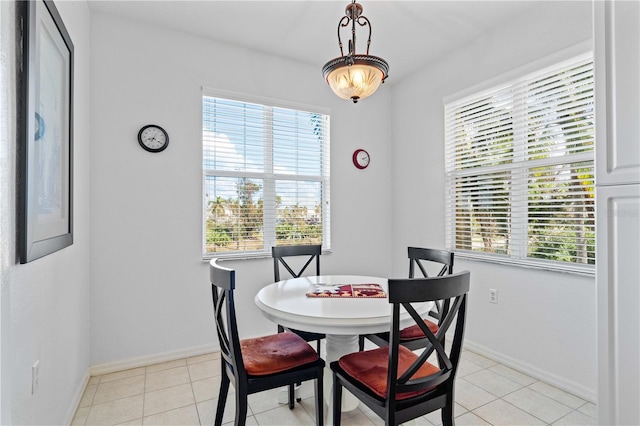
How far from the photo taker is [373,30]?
2781 mm

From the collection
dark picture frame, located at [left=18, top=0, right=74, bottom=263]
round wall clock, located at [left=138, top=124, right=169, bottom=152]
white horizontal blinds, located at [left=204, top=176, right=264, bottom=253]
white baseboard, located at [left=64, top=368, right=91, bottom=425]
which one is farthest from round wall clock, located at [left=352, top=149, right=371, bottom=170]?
white baseboard, located at [left=64, top=368, right=91, bottom=425]

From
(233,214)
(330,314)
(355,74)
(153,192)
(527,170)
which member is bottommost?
(330,314)

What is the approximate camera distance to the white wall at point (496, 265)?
2244mm

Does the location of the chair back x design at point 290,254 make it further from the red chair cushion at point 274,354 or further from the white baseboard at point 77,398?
A: the white baseboard at point 77,398

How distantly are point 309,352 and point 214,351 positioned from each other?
1.51m

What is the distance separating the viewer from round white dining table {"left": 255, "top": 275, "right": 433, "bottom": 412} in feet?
5.04

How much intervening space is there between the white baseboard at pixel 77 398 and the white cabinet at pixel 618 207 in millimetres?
2542

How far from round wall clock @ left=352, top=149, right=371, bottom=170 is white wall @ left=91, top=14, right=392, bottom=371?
0.96 m

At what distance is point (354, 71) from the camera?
1808 mm

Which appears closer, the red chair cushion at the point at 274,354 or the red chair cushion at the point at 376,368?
the red chair cushion at the point at 376,368

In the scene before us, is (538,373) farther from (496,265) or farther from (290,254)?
(290,254)

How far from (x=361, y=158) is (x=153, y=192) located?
2058 mm

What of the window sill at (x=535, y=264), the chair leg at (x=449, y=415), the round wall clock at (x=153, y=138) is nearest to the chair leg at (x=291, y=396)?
the chair leg at (x=449, y=415)

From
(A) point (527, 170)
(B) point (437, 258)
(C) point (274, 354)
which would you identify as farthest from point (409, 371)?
(A) point (527, 170)
